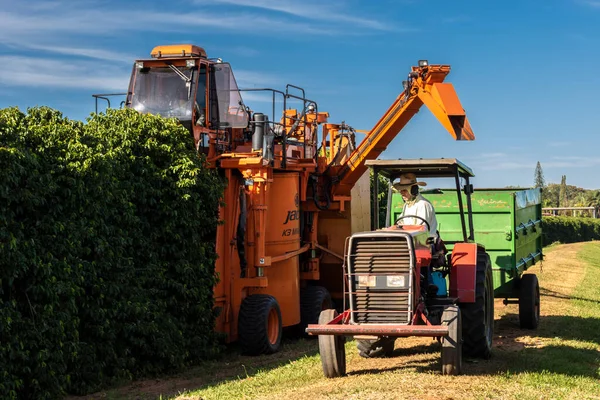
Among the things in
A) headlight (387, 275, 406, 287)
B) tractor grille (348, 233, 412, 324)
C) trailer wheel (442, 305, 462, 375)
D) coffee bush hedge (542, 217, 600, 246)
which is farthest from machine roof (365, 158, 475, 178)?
coffee bush hedge (542, 217, 600, 246)

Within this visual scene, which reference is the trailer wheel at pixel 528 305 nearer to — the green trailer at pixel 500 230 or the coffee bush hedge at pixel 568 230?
the green trailer at pixel 500 230

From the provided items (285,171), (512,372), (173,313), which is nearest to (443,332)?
(512,372)

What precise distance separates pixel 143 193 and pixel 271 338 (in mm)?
3655

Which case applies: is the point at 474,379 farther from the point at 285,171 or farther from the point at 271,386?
the point at 285,171

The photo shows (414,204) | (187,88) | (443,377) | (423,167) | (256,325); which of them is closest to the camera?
(443,377)

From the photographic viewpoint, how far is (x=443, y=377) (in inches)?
380

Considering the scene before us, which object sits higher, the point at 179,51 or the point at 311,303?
the point at 179,51

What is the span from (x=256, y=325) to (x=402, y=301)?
418 cm

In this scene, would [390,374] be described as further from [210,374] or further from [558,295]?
[558,295]

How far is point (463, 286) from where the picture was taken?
10812mm

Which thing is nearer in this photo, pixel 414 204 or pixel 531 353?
pixel 414 204

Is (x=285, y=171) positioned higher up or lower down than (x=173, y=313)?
higher up

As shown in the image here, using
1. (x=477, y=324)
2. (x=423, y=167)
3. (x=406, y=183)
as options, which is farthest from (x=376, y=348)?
(x=423, y=167)

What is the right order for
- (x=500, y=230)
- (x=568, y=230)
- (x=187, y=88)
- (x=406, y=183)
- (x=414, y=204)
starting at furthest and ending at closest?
(x=568, y=230), (x=500, y=230), (x=187, y=88), (x=406, y=183), (x=414, y=204)
